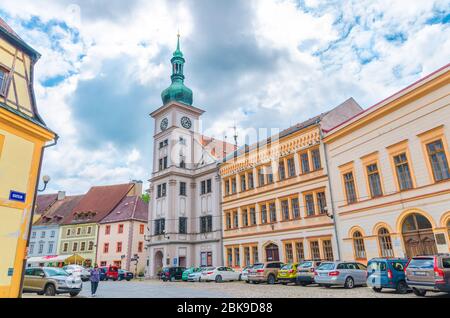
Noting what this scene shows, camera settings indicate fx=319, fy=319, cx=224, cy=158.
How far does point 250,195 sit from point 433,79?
2000 cm

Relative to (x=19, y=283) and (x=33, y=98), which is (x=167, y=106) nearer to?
(x=33, y=98)

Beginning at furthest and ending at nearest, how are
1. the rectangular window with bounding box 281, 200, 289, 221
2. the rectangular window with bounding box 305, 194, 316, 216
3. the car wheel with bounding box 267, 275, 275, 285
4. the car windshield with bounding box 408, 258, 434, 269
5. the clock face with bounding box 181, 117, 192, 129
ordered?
1. the clock face with bounding box 181, 117, 192, 129
2. the rectangular window with bounding box 281, 200, 289, 221
3. the rectangular window with bounding box 305, 194, 316, 216
4. the car wheel with bounding box 267, 275, 275, 285
5. the car windshield with bounding box 408, 258, 434, 269

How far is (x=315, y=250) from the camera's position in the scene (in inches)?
1059

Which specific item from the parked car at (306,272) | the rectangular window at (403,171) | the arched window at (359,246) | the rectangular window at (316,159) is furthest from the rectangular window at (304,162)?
the parked car at (306,272)

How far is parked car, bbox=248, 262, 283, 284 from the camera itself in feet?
79.0

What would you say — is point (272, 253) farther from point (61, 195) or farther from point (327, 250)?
point (61, 195)

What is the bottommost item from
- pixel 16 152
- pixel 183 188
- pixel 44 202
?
pixel 16 152

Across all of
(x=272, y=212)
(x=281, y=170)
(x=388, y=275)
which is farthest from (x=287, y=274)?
(x=281, y=170)

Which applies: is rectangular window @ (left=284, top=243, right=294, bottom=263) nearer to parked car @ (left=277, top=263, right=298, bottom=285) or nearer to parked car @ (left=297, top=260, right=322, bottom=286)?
parked car @ (left=277, top=263, right=298, bottom=285)

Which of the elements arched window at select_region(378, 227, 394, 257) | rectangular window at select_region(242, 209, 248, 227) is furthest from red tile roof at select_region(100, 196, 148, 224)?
arched window at select_region(378, 227, 394, 257)

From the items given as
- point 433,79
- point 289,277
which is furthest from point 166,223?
point 433,79

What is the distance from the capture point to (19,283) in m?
11.8

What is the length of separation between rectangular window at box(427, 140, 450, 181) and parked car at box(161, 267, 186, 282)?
25803 millimetres

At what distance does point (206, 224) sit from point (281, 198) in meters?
12.1
